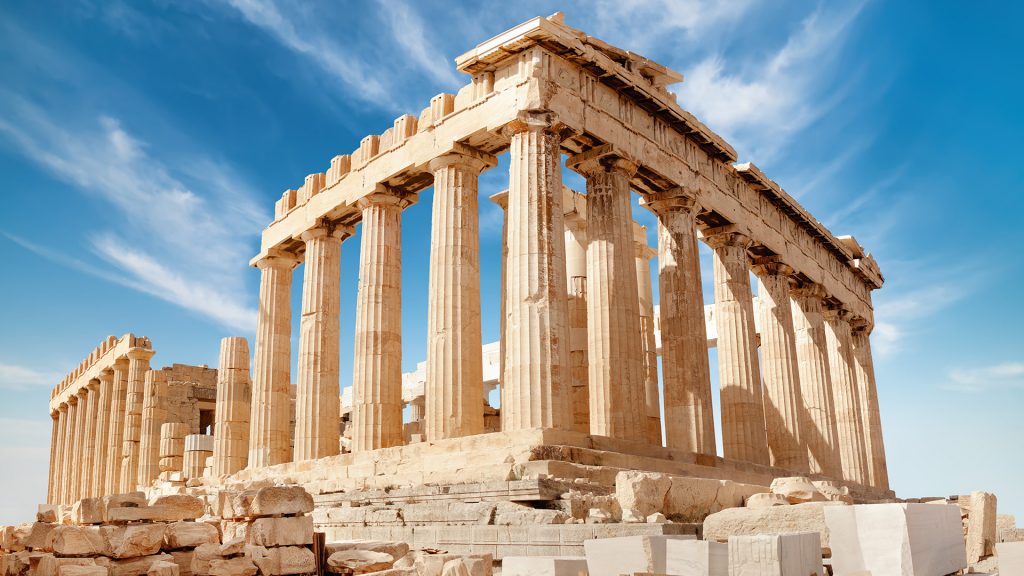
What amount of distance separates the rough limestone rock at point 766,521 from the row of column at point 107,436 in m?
33.7

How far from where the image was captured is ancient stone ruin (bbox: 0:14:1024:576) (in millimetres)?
12562

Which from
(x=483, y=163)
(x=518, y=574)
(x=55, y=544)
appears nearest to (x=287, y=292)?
(x=483, y=163)

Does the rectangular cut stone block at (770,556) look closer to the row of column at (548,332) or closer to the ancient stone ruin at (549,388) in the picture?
the ancient stone ruin at (549,388)

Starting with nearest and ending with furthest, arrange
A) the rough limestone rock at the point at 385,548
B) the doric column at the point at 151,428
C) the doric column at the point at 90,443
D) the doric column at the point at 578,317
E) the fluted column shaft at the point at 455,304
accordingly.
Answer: the rough limestone rock at the point at 385,548, the fluted column shaft at the point at 455,304, the doric column at the point at 578,317, the doric column at the point at 151,428, the doric column at the point at 90,443

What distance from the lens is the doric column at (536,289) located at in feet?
63.4

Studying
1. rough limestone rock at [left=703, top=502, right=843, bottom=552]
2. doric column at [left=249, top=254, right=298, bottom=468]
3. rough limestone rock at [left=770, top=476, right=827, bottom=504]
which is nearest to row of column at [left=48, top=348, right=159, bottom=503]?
doric column at [left=249, top=254, right=298, bottom=468]

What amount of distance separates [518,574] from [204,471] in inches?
1013

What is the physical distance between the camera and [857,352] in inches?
1544

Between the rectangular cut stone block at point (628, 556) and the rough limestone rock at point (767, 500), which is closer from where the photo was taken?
the rectangular cut stone block at point (628, 556)

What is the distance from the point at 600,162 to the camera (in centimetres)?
2320

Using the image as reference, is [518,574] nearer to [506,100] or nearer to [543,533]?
[543,533]

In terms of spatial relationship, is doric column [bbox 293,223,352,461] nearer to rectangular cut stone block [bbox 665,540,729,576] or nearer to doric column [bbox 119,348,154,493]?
doric column [bbox 119,348,154,493]

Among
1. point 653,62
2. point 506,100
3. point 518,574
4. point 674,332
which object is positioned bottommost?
point 518,574

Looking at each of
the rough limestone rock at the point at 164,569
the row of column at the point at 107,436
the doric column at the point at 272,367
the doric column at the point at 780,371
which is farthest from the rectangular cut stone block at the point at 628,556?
the row of column at the point at 107,436
